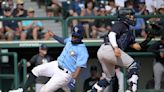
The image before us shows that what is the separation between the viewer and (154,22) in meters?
11.9

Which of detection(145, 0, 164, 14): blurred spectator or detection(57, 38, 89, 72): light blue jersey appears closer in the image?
detection(57, 38, 89, 72): light blue jersey

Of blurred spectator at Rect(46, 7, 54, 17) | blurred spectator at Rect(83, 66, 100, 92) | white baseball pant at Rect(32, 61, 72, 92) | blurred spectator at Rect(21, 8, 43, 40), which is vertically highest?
blurred spectator at Rect(46, 7, 54, 17)

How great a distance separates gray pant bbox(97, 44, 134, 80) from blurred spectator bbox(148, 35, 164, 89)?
196cm

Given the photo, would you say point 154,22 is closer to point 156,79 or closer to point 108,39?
point 156,79

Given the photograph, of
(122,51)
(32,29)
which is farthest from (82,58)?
(32,29)

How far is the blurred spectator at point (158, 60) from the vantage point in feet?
39.3

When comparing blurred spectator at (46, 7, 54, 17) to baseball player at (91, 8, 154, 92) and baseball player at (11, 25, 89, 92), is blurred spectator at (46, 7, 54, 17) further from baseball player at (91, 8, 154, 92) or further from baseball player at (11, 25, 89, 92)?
baseball player at (91, 8, 154, 92)

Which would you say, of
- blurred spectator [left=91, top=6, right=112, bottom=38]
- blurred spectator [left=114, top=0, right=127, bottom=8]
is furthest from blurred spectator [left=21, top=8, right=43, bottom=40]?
blurred spectator [left=114, top=0, right=127, bottom=8]

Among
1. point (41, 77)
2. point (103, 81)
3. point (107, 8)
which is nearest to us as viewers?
point (103, 81)

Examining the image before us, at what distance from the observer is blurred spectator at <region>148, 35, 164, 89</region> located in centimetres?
1198

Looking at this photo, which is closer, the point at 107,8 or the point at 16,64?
the point at 16,64

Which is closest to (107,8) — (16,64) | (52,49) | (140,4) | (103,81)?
(140,4)

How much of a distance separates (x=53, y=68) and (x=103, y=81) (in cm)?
106

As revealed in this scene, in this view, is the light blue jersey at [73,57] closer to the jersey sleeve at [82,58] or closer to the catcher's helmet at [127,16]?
the jersey sleeve at [82,58]
